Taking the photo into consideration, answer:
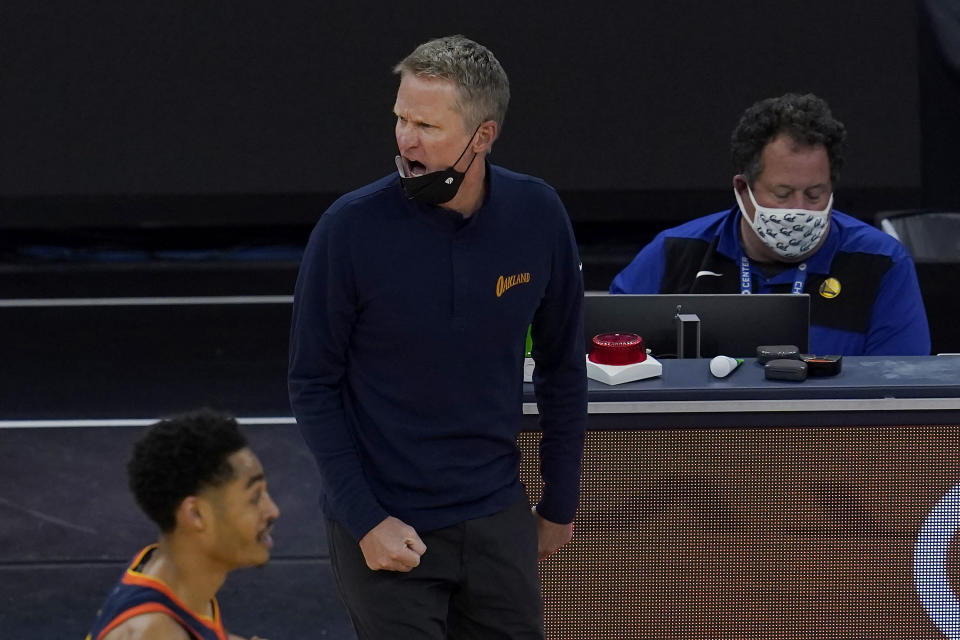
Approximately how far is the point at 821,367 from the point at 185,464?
1.67 meters

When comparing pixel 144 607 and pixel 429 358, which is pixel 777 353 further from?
pixel 144 607

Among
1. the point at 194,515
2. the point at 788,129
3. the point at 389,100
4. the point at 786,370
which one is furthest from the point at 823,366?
the point at 389,100

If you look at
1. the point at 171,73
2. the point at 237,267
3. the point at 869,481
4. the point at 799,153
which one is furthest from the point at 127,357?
the point at 869,481

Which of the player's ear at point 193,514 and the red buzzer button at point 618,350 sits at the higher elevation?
the player's ear at point 193,514

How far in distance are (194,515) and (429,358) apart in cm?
62

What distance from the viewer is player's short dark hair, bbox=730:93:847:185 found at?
395 centimetres

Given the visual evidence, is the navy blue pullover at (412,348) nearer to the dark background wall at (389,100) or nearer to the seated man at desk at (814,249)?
the seated man at desk at (814,249)

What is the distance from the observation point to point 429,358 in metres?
2.60

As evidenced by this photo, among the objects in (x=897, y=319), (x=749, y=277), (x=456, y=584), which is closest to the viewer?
(x=456, y=584)

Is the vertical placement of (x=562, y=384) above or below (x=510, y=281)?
below

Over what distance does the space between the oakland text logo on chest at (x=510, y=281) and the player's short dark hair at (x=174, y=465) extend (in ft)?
2.18

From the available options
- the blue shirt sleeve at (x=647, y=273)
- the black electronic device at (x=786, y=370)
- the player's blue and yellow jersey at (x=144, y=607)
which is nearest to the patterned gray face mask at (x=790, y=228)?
the blue shirt sleeve at (x=647, y=273)

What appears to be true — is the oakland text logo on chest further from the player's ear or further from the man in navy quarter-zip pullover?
the player's ear

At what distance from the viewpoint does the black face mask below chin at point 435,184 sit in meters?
2.60
